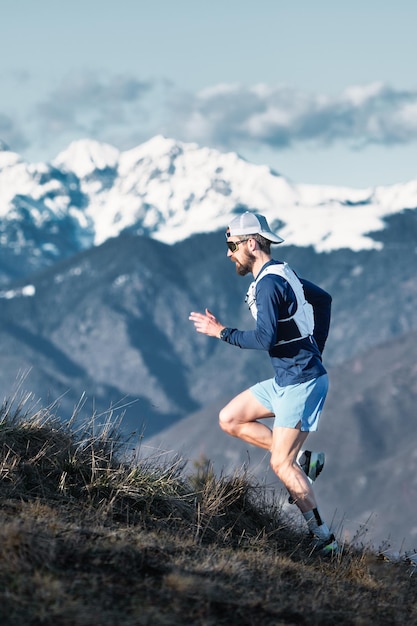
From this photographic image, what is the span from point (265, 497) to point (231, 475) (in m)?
0.36

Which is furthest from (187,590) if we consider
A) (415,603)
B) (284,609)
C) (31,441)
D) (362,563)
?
(31,441)

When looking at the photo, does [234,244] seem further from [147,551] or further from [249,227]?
[147,551]

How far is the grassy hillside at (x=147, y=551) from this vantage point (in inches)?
175

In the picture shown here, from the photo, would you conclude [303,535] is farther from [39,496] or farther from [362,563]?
[39,496]

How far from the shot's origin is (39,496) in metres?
6.47

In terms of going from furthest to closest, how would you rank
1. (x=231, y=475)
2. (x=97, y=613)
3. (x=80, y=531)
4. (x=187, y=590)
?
(x=231, y=475), (x=80, y=531), (x=187, y=590), (x=97, y=613)

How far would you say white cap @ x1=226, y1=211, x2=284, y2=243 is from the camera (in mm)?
7020

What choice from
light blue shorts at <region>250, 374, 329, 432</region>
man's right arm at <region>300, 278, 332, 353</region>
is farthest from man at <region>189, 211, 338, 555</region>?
man's right arm at <region>300, 278, 332, 353</region>

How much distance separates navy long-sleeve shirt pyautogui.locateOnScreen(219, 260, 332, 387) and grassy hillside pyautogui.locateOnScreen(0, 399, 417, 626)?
106 cm

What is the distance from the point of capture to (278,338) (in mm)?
6918

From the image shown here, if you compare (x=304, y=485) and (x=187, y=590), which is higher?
(x=304, y=485)

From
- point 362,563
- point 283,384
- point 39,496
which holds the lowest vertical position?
point 39,496

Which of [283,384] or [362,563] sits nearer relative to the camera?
[362,563]

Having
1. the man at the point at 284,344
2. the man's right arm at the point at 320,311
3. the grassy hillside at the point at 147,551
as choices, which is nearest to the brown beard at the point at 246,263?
the man at the point at 284,344
